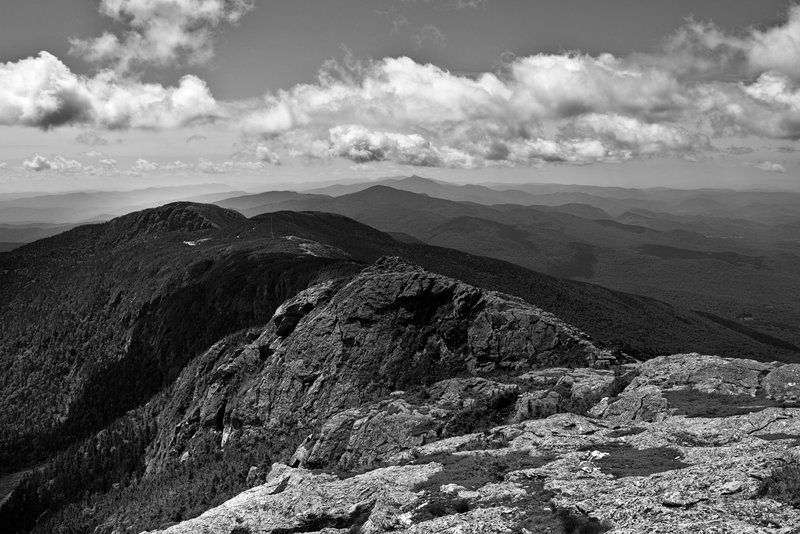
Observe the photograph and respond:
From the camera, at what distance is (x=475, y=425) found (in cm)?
4566

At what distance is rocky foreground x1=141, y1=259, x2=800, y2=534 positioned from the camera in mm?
23562

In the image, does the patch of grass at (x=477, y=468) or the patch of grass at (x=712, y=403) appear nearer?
the patch of grass at (x=477, y=468)

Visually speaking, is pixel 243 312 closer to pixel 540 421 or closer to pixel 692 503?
pixel 540 421

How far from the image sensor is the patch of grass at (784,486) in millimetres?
19323

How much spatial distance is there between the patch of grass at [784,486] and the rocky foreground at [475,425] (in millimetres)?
261

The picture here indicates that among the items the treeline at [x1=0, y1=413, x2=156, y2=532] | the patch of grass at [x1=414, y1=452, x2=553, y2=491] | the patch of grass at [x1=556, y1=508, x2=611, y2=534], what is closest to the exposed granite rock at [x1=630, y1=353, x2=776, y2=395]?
the patch of grass at [x1=414, y1=452, x2=553, y2=491]

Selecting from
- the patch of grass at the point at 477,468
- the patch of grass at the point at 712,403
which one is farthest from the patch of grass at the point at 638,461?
the patch of grass at the point at 712,403

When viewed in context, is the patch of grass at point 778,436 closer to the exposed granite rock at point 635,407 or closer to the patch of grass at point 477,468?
the exposed granite rock at point 635,407

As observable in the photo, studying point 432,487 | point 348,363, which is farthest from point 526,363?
point 432,487

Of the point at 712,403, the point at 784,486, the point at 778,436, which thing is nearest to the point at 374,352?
the point at 712,403

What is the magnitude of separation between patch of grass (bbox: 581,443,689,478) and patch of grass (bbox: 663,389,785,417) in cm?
823

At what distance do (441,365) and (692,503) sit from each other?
4832 centimetres

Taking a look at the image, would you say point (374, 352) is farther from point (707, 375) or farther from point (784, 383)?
point (784, 383)

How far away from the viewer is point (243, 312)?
151 metres
